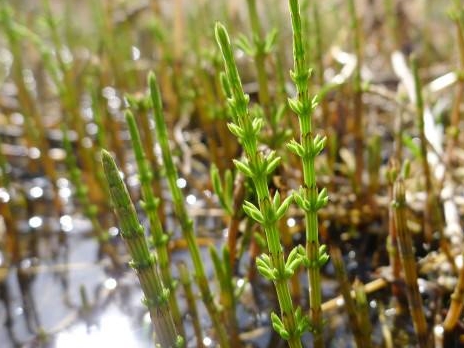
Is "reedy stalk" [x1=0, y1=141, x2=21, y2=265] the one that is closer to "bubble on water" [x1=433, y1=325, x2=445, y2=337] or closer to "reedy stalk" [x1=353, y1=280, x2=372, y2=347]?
"reedy stalk" [x1=353, y1=280, x2=372, y2=347]

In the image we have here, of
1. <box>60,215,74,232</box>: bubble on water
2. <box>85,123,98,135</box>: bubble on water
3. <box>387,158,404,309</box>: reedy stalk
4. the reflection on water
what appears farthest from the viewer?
<box>85,123,98,135</box>: bubble on water

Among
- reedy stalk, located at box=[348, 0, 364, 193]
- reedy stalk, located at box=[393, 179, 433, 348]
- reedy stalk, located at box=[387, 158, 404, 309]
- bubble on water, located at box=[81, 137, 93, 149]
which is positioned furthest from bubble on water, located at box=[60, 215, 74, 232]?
reedy stalk, located at box=[393, 179, 433, 348]

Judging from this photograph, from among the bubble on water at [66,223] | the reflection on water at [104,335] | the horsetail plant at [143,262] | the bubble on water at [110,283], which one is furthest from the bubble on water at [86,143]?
the horsetail plant at [143,262]

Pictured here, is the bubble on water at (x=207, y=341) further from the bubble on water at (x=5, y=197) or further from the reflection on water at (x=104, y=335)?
the bubble on water at (x=5, y=197)

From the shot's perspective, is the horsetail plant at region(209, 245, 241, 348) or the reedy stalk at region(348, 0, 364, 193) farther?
the reedy stalk at region(348, 0, 364, 193)

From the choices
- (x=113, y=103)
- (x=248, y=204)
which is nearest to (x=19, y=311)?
(x=248, y=204)

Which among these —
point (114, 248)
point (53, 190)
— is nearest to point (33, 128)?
point (53, 190)

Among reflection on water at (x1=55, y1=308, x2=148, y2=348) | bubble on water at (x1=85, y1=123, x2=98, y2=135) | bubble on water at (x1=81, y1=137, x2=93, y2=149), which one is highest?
bubble on water at (x1=85, y1=123, x2=98, y2=135)
